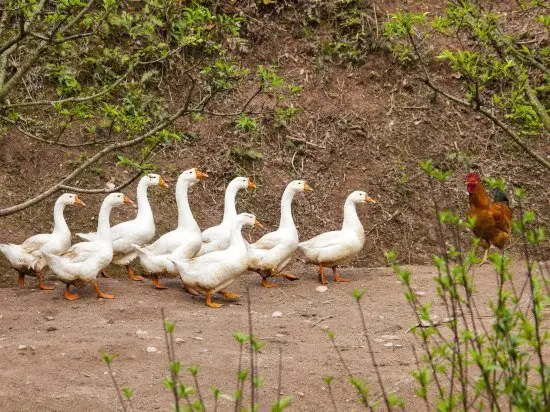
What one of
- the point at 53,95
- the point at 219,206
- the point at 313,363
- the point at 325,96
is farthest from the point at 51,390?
the point at 325,96

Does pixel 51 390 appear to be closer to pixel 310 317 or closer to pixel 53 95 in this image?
pixel 310 317

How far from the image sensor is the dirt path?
6.02 m

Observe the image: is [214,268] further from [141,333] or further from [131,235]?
[131,235]

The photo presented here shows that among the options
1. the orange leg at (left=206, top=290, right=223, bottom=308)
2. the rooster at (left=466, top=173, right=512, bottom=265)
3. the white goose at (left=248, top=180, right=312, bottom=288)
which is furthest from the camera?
the rooster at (left=466, top=173, right=512, bottom=265)

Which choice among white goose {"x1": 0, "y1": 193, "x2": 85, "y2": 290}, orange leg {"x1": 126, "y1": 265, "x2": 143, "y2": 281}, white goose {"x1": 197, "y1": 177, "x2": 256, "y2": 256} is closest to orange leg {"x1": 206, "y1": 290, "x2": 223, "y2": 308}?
white goose {"x1": 197, "y1": 177, "x2": 256, "y2": 256}

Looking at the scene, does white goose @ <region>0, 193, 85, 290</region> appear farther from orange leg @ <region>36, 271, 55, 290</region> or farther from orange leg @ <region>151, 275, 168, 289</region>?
orange leg @ <region>151, 275, 168, 289</region>

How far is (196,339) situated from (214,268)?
44.1 inches

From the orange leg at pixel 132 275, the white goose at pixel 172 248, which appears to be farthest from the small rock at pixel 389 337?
the orange leg at pixel 132 275

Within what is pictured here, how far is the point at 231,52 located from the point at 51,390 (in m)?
8.16

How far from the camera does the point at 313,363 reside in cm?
670

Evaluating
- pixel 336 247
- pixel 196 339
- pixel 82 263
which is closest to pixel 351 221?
pixel 336 247

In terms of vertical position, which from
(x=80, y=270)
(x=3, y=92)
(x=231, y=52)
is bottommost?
(x=80, y=270)

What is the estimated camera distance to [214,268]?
328 inches

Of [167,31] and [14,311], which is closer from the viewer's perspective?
[14,311]
